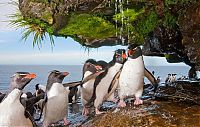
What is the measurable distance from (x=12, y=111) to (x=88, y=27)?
2416 millimetres

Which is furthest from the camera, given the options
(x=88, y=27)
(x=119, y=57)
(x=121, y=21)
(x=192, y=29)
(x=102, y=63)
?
(x=102, y=63)

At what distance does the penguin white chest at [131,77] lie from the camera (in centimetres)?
A: 561

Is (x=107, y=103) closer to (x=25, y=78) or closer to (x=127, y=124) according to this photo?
(x=25, y=78)

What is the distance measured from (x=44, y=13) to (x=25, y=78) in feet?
3.68

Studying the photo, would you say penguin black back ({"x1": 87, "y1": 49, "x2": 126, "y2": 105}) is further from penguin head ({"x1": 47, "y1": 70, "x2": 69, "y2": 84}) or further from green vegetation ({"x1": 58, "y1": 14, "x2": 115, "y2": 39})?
green vegetation ({"x1": 58, "y1": 14, "x2": 115, "y2": 39})

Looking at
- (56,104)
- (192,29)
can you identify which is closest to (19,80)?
(56,104)

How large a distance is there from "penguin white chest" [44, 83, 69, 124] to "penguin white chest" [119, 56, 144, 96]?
49.2 inches

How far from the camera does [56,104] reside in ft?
21.3

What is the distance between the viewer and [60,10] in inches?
241

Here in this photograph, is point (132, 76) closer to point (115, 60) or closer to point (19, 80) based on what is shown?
point (115, 60)

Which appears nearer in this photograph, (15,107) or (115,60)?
(15,107)

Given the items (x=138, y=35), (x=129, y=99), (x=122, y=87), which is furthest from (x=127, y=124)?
(x=138, y=35)

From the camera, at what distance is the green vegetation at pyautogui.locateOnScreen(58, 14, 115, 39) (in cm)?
698

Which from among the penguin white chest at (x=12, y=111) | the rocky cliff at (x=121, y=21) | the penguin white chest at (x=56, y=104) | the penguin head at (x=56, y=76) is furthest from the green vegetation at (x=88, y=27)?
the penguin white chest at (x=12, y=111)
